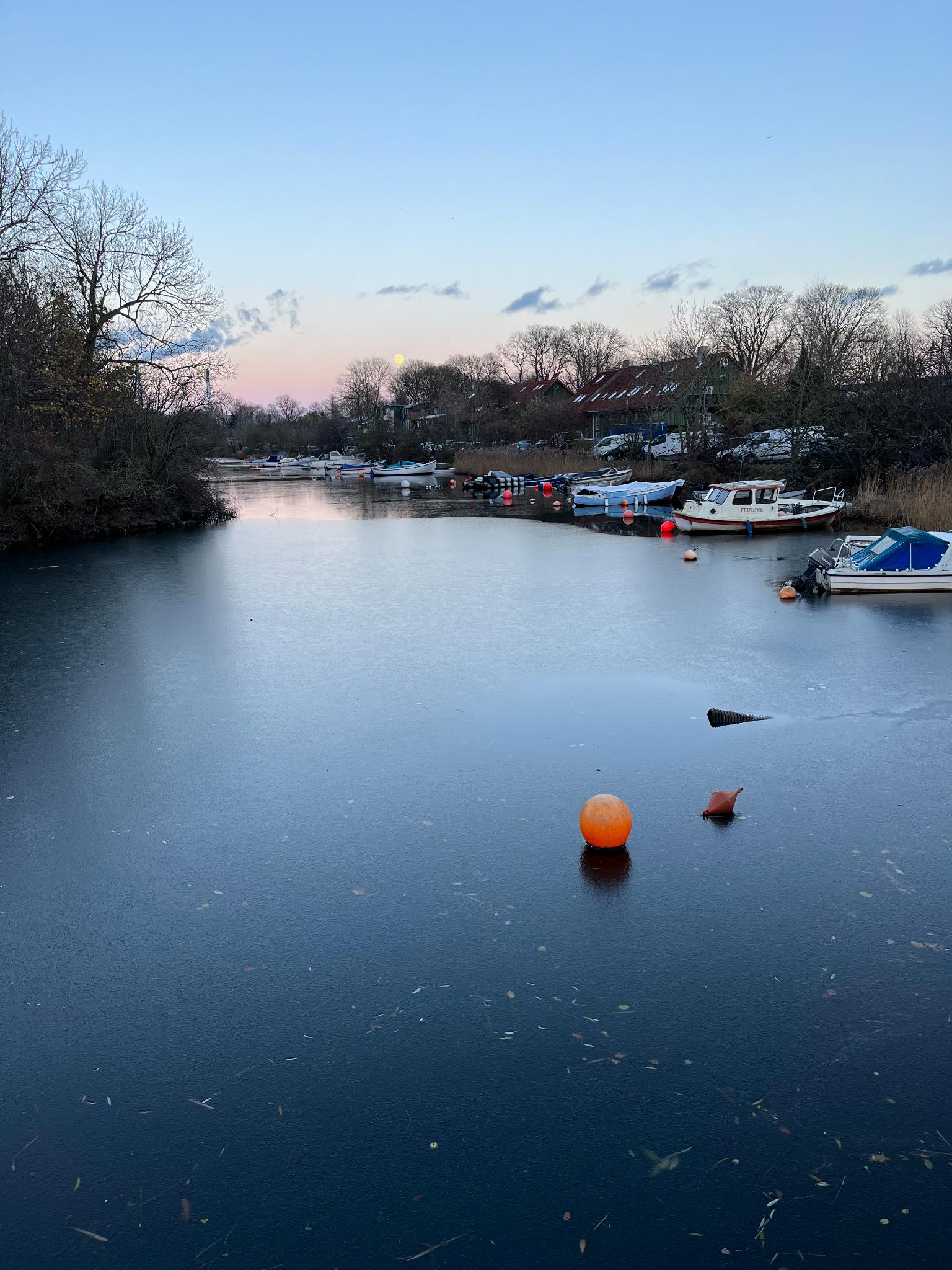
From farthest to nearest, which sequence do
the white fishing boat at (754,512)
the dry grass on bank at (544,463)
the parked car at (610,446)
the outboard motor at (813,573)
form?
the parked car at (610,446), the dry grass on bank at (544,463), the white fishing boat at (754,512), the outboard motor at (813,573)

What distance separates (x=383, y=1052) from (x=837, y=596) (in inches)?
562

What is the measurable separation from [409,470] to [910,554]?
56.4 metres

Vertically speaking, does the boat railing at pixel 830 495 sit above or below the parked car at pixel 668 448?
below

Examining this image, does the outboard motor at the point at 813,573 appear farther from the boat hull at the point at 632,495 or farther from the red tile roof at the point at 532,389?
the red tile roof at the point at 532,389

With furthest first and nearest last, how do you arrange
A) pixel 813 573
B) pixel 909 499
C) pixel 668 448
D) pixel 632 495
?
pixel 668 448, pixel 632 495, pixel 909 499, pixel 813 573

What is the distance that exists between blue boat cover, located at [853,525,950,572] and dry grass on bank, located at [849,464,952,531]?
4429 mm

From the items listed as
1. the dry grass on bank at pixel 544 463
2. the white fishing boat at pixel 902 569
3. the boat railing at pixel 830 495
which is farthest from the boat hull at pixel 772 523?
the dry grass on bank at pixel 544 463

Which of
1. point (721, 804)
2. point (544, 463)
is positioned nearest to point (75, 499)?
point (721, 804)

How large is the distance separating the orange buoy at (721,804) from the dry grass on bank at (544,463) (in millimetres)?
37918

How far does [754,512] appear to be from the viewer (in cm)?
2702

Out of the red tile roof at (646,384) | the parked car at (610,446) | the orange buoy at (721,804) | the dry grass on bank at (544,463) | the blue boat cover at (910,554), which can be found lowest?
the orange buoy at (721,804)

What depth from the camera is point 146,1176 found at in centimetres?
379

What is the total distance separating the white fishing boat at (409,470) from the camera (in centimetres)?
7025

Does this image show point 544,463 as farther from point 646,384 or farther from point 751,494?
point 751,494
